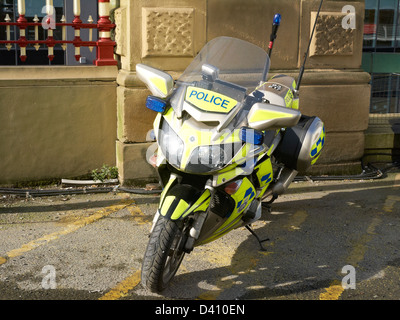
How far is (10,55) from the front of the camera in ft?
36.9

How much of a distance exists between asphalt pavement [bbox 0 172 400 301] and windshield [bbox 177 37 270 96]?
1270mm

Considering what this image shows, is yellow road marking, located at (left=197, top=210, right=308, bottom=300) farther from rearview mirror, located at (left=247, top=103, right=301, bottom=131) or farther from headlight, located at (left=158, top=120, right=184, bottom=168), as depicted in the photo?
rearview mirror, located at (left=247, top=103, right=301, bottom=131)

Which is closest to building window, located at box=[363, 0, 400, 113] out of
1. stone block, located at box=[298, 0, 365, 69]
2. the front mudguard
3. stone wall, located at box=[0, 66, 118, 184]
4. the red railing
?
stone block, located at box=[298, 0, 365, 69]

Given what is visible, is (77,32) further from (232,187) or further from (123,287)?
(123,287)

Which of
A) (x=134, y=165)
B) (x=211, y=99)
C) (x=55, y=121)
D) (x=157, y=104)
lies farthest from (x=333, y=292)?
(x=55, y=121)

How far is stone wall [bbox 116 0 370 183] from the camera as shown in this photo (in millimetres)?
6227

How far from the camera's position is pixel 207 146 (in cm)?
389

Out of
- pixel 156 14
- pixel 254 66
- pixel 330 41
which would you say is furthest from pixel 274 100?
pixel 330 41

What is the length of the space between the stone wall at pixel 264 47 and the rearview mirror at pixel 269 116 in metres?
2.56

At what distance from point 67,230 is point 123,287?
4.19 ft

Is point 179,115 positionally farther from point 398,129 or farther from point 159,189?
point 398,129

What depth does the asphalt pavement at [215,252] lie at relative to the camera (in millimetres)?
4113

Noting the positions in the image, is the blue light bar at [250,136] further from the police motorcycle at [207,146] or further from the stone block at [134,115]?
the stone block at [134,115]

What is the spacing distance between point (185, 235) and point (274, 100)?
1.39 m
